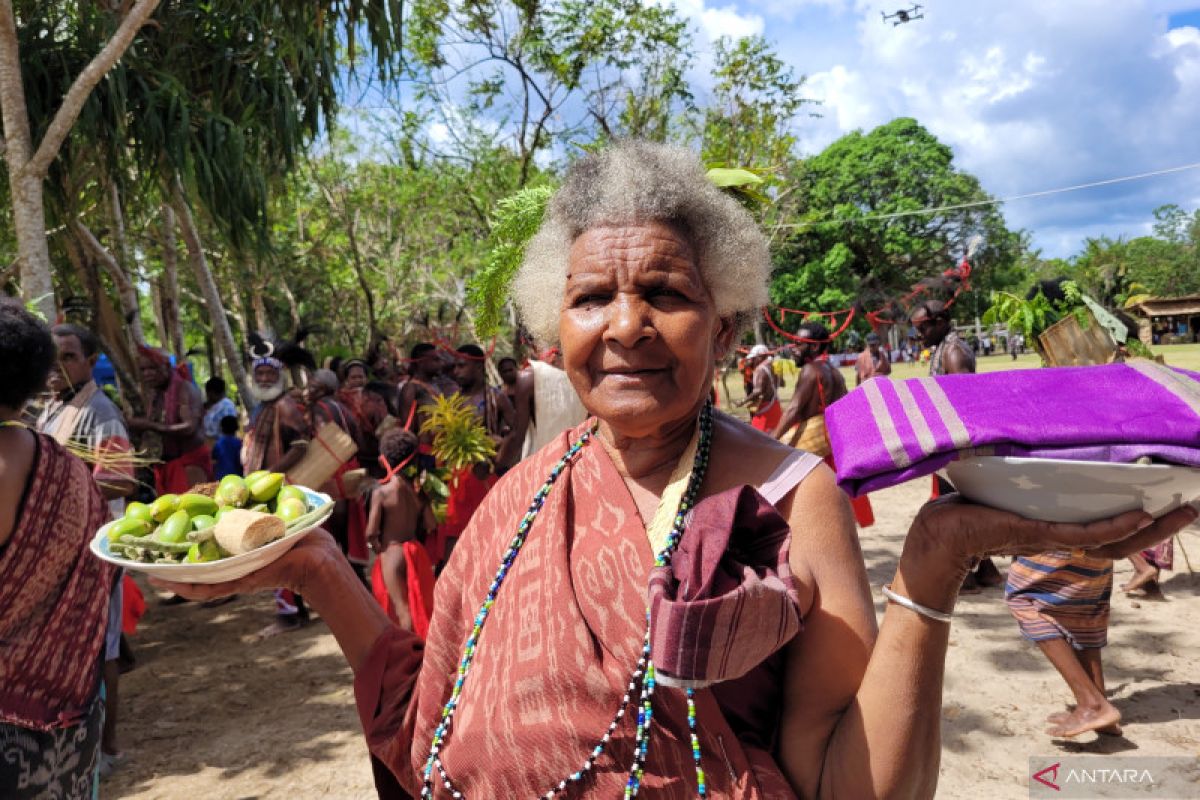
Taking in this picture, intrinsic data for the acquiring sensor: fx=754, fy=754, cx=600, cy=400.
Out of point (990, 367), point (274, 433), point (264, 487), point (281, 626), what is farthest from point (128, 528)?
point (990, 367)

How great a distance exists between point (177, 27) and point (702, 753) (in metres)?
9.67

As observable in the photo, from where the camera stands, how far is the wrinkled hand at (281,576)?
1.56 m

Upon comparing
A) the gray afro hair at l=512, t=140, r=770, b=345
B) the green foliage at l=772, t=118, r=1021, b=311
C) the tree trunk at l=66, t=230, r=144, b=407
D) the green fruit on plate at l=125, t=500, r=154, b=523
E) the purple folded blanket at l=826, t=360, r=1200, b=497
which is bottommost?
the green fruit on plate at l=125, t=500, r=154, b=523

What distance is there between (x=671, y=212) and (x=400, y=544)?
13.0 ft

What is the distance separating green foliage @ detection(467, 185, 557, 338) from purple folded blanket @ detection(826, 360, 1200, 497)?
956mm

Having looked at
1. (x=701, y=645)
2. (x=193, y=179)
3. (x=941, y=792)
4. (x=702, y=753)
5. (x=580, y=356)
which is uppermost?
(x=193, y=179)

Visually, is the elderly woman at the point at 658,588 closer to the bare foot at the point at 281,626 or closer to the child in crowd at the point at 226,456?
the bare foot at the point at 281,626

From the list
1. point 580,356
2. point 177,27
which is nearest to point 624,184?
point 580,356

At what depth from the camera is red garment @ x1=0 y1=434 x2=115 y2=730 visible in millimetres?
2096

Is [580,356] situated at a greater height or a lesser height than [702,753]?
greater

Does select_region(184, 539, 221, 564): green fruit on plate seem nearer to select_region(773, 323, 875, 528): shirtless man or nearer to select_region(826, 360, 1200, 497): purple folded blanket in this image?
select_region(826, 360, 1200, 497): purple folded blanket

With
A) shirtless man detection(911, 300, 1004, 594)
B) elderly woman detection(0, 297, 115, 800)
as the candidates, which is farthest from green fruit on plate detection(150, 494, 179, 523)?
shirtless man detection(911, 300, 1004, 594)

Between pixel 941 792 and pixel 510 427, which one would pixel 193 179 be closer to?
pixel 510 427

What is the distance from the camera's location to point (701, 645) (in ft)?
3.20
